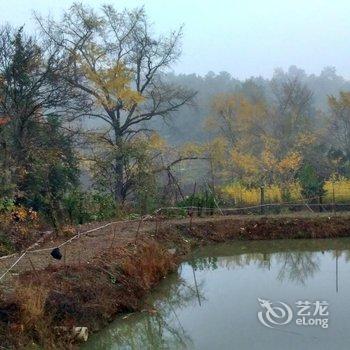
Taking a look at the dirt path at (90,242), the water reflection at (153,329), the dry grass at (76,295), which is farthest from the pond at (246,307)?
the dirt path at (90,242)

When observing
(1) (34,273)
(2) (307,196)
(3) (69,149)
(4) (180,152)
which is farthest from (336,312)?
(4) (180,152)

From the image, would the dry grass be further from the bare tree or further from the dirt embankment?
the bare tree

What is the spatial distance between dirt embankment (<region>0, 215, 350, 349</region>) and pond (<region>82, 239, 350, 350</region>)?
0.34 meters

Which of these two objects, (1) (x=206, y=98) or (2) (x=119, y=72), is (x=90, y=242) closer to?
(2) (x=119, y=72)

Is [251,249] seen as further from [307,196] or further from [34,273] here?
[34,273]

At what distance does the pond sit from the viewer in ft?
25.7

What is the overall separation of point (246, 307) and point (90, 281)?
9.09ft

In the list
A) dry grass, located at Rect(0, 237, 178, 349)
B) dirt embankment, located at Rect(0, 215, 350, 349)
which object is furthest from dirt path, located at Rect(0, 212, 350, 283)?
dry grass, located at Rect(0, 237, 178, 349)

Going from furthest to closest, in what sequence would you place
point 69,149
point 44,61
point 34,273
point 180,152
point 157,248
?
point 180,152 < point 69,149 < point 44,61 < point 157,248 < point 34,273

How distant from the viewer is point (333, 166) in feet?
91.8

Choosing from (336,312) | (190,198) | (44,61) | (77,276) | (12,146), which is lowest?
(336,312)

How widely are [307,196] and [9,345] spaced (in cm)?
1350

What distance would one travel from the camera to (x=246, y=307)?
9.34 meters

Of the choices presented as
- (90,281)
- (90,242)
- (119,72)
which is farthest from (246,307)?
(119,72)
